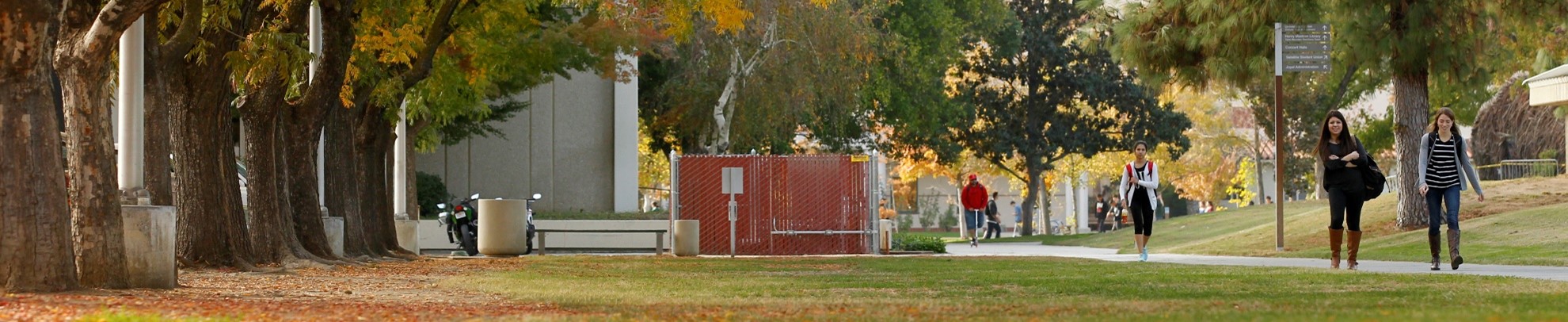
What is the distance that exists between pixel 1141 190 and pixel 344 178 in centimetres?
962

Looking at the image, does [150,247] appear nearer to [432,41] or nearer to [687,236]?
[432,41]

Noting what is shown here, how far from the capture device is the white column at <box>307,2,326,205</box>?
2304 cm

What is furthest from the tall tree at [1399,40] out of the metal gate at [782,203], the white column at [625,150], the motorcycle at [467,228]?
the white column at [625,150]

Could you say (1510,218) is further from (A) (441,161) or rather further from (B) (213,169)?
(A) (441,161)

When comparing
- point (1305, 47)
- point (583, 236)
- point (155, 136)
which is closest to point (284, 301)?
point (155, 136)

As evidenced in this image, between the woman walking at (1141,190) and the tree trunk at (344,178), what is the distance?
920cm

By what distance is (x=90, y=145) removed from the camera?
1338cm

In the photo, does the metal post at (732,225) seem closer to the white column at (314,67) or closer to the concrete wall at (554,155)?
the white column at (314,67)

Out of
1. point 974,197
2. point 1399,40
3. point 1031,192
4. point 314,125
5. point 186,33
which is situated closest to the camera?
point 186,33

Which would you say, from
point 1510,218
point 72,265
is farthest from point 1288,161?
point 72,265

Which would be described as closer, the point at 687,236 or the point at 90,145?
the point at 90,145

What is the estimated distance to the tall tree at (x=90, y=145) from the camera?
1323cm

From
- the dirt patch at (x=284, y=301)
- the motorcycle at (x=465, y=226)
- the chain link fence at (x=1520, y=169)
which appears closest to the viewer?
the dirt patch at (x=284, y=301)

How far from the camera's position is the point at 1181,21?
29766 millimetres
